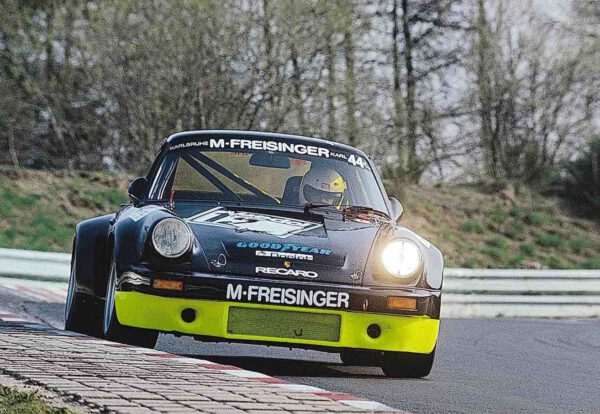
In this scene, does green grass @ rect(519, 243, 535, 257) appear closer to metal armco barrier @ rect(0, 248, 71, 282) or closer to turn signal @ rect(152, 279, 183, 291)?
metal armco barrier @ rect(0, 248, 71, 282)

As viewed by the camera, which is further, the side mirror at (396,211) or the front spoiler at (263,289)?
the side mirror at (396,211)

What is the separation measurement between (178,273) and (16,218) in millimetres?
17621

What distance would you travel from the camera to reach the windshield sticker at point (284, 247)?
7.02 metres

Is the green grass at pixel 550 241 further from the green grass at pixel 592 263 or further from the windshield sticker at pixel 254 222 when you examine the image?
the windshield sticker at pixel 254 222

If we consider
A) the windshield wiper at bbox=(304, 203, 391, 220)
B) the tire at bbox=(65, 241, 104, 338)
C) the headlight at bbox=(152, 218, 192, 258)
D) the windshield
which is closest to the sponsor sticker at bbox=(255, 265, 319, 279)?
the headlight at bbox=(152, 218, 192, 258)

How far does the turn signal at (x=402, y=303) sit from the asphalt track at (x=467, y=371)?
0.39m

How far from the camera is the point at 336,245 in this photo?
716cm

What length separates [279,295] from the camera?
6.88 m

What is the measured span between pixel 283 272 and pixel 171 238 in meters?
0.59

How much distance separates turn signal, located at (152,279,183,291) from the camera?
6922mm

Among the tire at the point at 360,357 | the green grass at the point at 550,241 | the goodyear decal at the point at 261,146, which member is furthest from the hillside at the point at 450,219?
the tire at the point at 360,357

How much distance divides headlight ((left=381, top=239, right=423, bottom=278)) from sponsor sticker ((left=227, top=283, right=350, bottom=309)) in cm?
40

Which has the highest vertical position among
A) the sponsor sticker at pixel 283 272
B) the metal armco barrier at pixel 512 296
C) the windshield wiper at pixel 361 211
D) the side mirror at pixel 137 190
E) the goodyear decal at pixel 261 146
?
the goodyear decal at pixel 261 146

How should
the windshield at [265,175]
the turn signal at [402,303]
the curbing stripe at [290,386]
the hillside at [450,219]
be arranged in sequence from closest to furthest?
1. the curbing stripe at [290,386]
2. the turn signal at [402,303]
3. the windshield at [265,175]
4. the hillside at [450,219]
